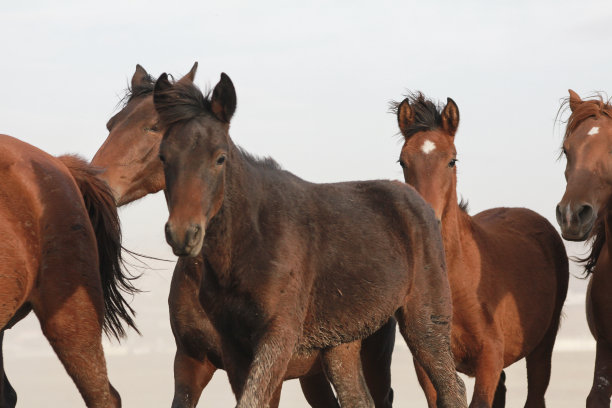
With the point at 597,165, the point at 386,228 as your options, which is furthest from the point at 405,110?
the point at 386,228

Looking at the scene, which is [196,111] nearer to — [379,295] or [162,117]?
[162,117]

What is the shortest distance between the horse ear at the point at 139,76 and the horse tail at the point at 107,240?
113 centimetres

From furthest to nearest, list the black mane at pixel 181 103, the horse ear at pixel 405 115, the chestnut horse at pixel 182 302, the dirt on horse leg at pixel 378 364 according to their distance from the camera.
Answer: the horse ear at pixel 405 115, the dirt on horse leg at pixel 378 364, the chestnut horse at pixel 182 302, the black mane at pixel 181 103

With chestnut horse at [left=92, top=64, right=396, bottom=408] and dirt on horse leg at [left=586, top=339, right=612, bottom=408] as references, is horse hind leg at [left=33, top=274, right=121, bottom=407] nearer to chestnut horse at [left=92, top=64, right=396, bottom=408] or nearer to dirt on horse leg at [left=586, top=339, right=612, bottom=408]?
chestnut horse at [left=92, top=64, right=396, bottom=408]

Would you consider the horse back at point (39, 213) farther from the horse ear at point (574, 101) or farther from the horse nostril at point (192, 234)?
the horse ear at point (574, 101)

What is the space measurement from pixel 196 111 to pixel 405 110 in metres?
3.75

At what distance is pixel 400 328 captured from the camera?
6227mm

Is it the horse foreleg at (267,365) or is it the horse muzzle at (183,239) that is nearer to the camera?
the horse muzzle at (183,239)

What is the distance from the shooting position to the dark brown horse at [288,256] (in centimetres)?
500

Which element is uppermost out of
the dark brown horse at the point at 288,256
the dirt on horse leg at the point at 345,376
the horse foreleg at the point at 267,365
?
the dark brown horse at the point at 288,256

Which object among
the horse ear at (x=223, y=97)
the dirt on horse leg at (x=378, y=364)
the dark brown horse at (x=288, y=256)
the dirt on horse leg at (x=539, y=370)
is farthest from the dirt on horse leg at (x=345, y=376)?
the dirt on horse leg at (x=539, y=370)

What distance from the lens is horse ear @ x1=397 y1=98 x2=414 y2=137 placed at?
857 cm

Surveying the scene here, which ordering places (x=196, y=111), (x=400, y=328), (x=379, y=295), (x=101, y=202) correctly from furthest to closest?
(x=101, y=202)
(x=400, y=328)
(x=379, y=295)
(x=196, y=111)

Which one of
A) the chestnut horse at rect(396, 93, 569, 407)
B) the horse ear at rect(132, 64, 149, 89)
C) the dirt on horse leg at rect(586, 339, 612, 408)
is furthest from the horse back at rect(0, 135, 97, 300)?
the dirt on horse leg at rect(586, 339, 612, 408)
